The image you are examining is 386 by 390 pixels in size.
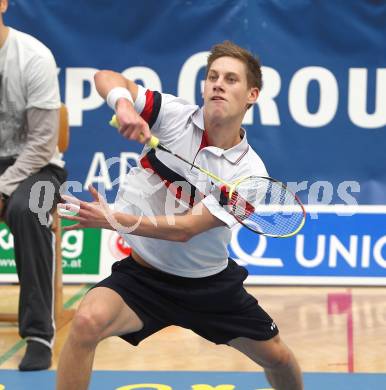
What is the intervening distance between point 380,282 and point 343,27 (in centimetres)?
196

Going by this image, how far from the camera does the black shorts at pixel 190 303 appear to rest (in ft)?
13.3

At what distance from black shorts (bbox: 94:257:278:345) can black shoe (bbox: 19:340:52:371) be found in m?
1.33

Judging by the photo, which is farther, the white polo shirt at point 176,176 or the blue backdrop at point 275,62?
the blue backdrop at point 275,62

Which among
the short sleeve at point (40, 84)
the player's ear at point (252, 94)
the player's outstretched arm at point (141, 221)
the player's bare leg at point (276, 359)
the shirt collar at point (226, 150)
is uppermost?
the short sleeve at point (40, 84)

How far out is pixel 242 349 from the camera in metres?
4.32

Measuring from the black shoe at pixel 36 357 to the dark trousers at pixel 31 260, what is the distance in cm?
5

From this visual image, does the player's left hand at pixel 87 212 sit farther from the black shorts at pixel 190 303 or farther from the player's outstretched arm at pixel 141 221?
the black shorts at pixel 190 303

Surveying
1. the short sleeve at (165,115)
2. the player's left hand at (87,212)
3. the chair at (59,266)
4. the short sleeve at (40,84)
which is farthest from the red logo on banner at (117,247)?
the player's left hand at (87,212)

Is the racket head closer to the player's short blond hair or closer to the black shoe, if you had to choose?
the player's short blond hair

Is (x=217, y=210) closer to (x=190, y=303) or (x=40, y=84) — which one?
(x=190, y=303)

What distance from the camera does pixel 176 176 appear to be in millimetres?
4090

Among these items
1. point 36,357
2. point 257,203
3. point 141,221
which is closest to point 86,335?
point 141,221

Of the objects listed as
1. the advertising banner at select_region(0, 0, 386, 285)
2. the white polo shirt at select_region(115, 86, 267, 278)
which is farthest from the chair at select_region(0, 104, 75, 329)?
the white polo shirt at select_region(115, 86, 267, 278)

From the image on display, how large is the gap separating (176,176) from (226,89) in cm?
42
